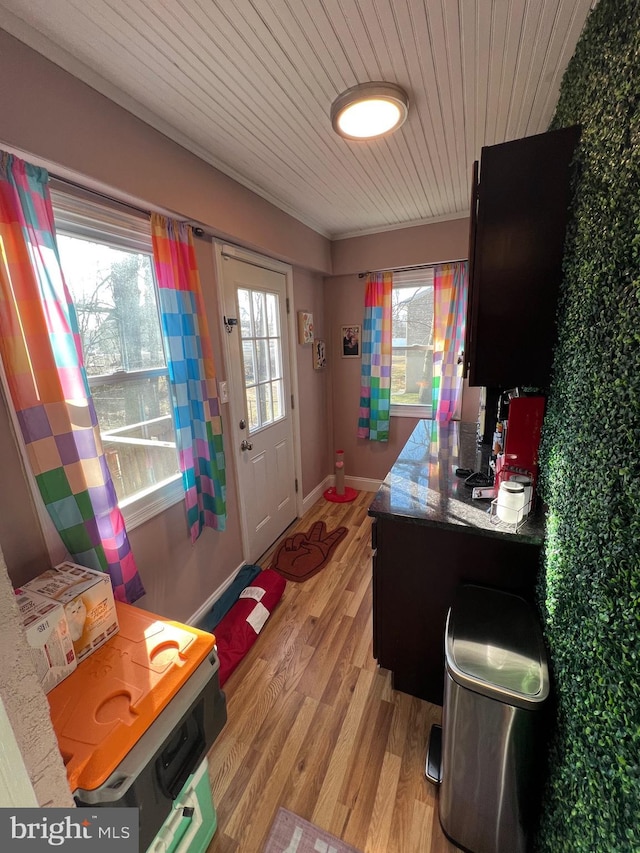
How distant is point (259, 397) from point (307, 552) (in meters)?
1.26

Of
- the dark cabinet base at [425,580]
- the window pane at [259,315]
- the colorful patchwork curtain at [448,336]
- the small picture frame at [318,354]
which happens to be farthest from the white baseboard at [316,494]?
the dark cabinet base at [425,580]

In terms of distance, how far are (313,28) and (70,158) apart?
2.92 ft

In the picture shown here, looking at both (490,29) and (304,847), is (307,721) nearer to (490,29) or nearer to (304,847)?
(304,847)

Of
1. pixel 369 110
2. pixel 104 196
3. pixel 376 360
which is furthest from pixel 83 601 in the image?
pixel 376 360

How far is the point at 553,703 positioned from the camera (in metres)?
0.94

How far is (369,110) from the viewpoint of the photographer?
1.37 meters

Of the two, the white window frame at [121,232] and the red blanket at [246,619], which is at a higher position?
the white window frame at [121,232]

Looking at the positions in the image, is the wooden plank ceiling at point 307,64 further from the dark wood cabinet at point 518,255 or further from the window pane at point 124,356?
the window pane at point 124,356

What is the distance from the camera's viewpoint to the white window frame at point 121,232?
4.12 feet

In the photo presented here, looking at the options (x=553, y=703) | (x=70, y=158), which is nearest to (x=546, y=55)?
(x=70, y=158)

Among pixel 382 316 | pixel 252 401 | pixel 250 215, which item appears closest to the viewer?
pixel 250 215

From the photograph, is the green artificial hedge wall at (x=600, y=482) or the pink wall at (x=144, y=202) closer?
the green artificial hedge wall at (x=600, y=482)

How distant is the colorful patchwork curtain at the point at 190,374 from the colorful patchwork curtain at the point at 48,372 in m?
0.45

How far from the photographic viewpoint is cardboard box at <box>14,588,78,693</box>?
2.99 feet
